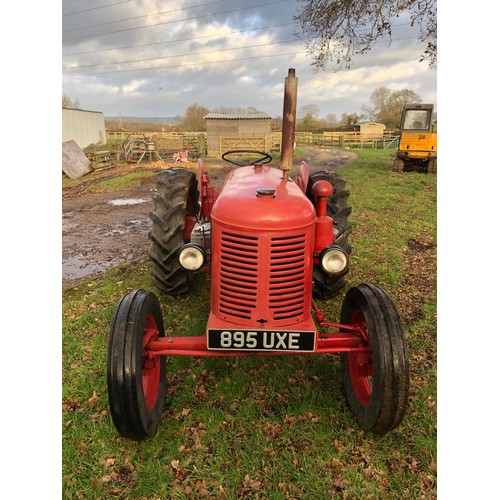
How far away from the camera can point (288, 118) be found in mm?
2930

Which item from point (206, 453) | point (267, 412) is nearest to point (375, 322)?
point (267, 412)

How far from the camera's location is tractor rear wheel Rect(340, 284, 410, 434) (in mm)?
2514

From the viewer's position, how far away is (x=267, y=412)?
2.97 meters

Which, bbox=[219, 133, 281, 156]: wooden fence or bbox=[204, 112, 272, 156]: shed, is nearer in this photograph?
bbox=[219, 133, 281, 156]: wooden fence

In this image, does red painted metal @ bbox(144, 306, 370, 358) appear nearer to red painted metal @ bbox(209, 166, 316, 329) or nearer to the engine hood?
red painted metal @ bbox(209, 166, 316, 329)

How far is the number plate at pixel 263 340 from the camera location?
2.57m

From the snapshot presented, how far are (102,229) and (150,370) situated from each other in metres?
5.28

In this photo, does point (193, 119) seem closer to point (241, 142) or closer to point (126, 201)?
point (241, 142)

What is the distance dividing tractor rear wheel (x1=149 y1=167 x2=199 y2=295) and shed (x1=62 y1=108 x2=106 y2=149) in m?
16.8

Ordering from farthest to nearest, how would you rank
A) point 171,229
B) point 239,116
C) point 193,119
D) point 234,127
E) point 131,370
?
point 193,119, point 239,116, point 234,127, point 171,229, point 131,370

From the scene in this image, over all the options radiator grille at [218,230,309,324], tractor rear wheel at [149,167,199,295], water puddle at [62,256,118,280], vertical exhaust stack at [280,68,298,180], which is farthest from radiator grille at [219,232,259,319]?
water puddle at [62,256,118,280]

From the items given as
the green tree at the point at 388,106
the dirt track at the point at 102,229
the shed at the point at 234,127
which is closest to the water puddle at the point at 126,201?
the dirt track at the point at 102,229

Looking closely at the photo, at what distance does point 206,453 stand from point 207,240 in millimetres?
1744

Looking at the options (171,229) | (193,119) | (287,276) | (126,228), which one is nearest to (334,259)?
(287,276)
